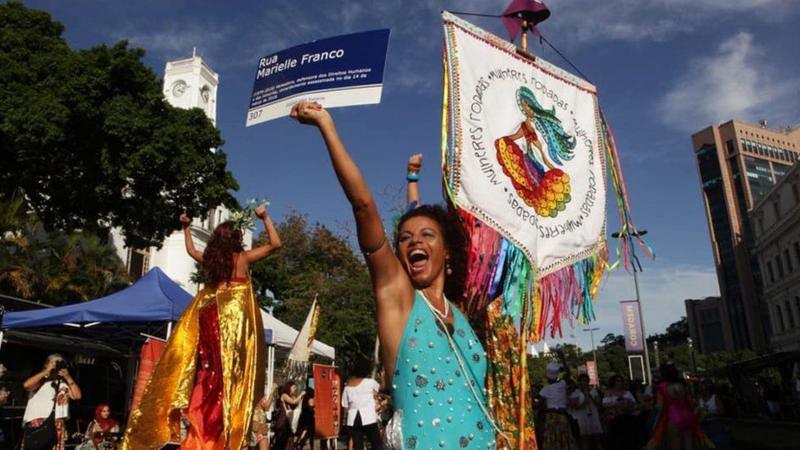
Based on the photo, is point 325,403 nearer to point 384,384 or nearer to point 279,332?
point 279,332

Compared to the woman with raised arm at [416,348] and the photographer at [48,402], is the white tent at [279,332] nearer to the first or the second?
the photographer at [48,402]

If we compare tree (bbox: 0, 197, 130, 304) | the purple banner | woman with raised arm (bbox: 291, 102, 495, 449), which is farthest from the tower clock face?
woman with raised arm (bbox: 291, 102, 495, 449)

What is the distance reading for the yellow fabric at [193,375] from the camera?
4.05 meters

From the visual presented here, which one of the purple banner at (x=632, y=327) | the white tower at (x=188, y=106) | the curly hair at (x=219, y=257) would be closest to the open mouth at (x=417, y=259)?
the curly hair at (x=219, y=257)

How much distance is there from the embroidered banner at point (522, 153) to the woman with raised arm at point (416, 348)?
1.00m

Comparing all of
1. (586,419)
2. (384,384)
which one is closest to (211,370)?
(384,384)

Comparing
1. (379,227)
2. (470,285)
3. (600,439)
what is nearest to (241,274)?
(470,285)

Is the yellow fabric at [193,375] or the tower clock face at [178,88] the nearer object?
the yellow fabric at [193,375]

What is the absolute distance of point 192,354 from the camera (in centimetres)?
419

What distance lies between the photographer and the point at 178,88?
45250 mm

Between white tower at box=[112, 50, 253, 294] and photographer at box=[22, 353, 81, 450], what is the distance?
30.1m

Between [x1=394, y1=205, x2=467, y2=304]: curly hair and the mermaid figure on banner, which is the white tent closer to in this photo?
the mermaid figure on banner

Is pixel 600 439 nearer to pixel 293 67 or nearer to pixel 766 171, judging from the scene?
pixel 293 67

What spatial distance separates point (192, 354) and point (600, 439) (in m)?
7.04
